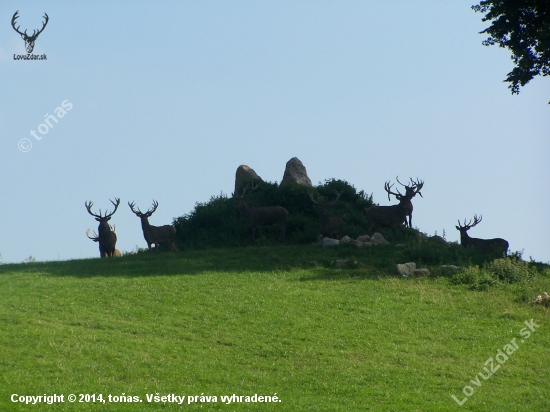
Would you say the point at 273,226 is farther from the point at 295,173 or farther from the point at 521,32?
the point at 521,32

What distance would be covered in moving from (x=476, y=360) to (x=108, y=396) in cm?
686

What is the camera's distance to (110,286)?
1978 centimetres

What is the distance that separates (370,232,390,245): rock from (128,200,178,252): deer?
7045 mm

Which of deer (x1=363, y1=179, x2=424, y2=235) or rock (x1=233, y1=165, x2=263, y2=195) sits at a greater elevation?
rock (x1=233, y1=165, x2=263, y2=195)

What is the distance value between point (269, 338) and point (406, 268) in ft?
24.2

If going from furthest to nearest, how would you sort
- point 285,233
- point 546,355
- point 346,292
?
point 285,233 < point 346,292 < point 546,355

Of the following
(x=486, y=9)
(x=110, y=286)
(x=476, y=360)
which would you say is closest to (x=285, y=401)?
(x=476, y=360)

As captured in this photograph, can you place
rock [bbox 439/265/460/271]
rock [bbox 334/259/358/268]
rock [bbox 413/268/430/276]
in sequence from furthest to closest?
1. rock [bbox 334/259/358/268]
2. rock [bbox 439/265/460/271]
3. rock [bbox 413/268/430/276]

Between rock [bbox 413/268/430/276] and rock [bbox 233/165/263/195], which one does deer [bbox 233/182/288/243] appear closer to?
rock [bbox 233/165/263/195]

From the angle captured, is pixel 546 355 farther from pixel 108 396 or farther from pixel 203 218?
pixel 203 218

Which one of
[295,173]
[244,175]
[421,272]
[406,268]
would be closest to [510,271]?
[421,272]

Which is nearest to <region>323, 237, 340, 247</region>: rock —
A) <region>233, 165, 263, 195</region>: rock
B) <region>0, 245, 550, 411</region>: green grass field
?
<region>0, 245, 550, 411</region>: green grass field

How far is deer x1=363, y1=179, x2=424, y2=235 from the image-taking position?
2814cm

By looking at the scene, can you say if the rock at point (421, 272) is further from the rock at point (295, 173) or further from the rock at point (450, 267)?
the rock at point (295, 173)
